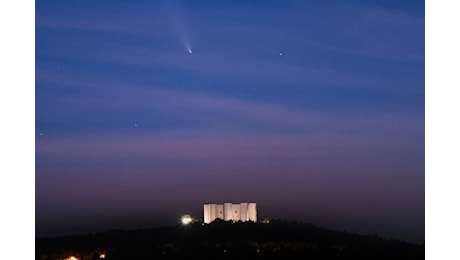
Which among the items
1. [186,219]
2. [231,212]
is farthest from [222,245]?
[231,212]

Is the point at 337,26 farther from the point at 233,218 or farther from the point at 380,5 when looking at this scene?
the point at 233,218

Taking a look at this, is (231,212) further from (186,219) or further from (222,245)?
(222,245)

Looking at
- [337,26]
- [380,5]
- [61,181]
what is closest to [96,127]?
[61,181]

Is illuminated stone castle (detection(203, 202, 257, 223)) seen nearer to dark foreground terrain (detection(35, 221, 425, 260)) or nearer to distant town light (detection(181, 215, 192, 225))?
distant town light (detection(181, 215, 192, 225))

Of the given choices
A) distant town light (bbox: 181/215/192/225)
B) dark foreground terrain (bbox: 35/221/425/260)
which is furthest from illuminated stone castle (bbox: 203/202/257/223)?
dark foreground terrain (bbox: 35/221/425/260)

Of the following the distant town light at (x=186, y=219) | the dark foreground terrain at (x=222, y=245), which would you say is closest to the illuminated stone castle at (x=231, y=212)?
the distant town light at (x=186, y=219)
